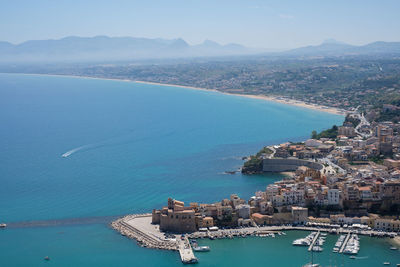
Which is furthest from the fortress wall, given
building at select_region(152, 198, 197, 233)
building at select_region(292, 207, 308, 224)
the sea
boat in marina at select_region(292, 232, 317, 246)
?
boat in marina at select_region(292, 232, 317, 246)

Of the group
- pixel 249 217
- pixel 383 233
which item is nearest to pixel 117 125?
pixel 249 217

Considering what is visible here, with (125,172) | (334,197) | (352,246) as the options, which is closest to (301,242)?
(352,246)

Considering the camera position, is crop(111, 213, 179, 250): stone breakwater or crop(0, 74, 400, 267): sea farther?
crop(111, 213, 179, 250): stone breakwater

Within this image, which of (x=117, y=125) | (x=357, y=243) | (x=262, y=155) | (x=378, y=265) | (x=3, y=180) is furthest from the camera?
(x=117, y=125)

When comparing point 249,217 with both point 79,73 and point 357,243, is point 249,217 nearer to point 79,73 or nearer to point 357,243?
point 357,243

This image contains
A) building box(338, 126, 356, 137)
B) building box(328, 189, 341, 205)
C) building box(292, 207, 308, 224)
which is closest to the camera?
building box(292, 207, 308, 224)

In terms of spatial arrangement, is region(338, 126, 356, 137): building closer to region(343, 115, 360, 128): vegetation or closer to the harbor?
region(343, 115, 360, 128): vegetation

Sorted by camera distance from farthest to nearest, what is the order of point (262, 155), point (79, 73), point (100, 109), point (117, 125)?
1. point (79, 73)
2. point (100, 109)
3. point (117, 125)
4. point (262, 155)
